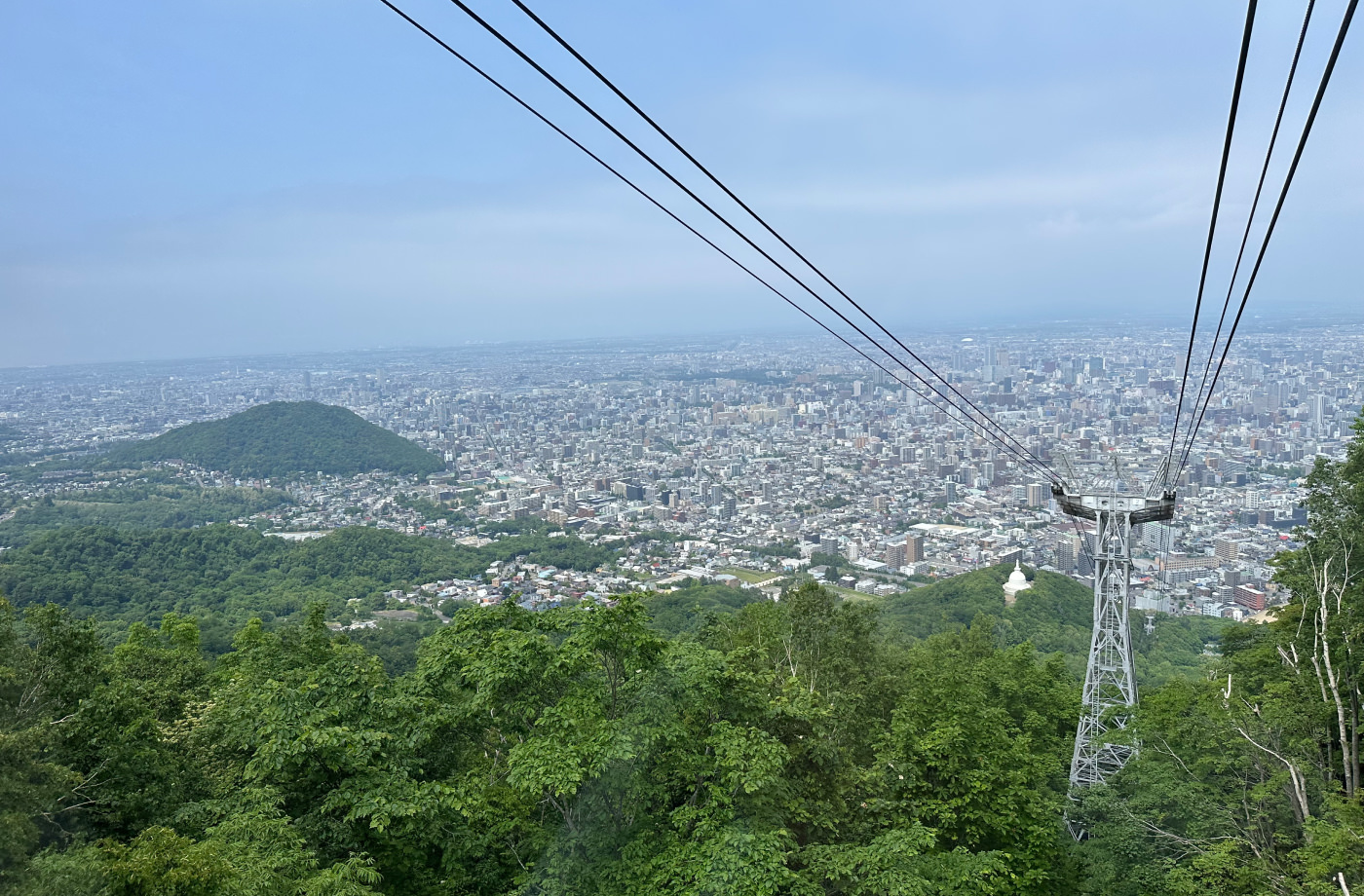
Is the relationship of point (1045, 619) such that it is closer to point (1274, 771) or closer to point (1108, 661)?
point (1108, 661)

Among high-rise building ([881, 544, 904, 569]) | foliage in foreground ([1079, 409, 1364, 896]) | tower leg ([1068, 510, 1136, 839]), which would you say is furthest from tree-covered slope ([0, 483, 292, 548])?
foliage in foreground ([1079, 409, 1364, 896])

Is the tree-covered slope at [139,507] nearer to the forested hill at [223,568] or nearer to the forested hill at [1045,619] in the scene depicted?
the forested hill at [223,568]

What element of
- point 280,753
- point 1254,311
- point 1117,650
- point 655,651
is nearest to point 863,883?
point 655,651

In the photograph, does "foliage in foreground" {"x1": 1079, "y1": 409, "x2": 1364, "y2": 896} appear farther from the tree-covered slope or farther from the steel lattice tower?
the tree-covered slope

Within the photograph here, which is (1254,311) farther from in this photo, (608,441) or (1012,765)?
(1012,765)

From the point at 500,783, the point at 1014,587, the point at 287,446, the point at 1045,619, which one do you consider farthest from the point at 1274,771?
the point at 287,446

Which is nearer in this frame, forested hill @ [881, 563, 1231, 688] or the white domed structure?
forested hill @ [881, 563, 1231, 688]
